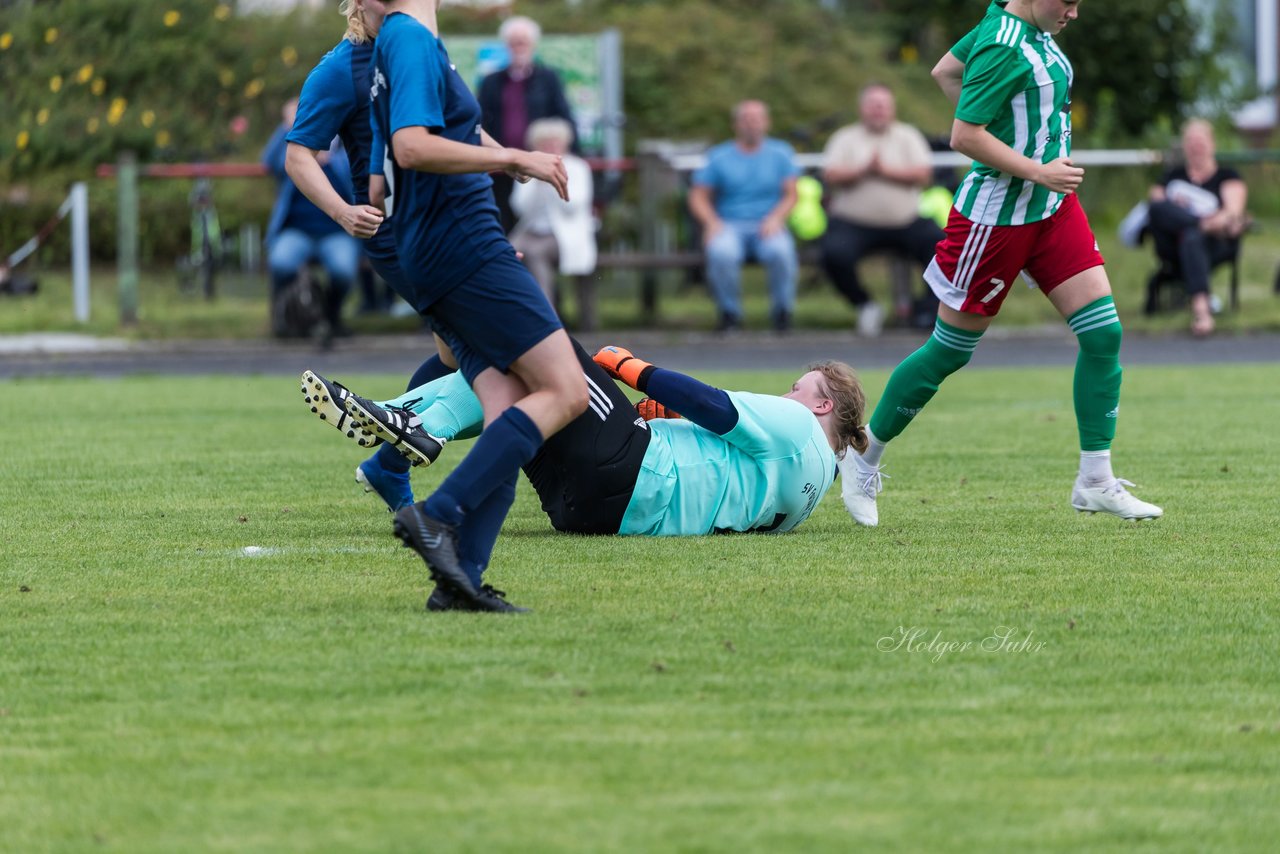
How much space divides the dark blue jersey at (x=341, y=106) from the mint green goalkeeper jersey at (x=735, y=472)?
1296mm

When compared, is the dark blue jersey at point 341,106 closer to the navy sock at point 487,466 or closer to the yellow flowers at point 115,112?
the navy sock at point 487,466

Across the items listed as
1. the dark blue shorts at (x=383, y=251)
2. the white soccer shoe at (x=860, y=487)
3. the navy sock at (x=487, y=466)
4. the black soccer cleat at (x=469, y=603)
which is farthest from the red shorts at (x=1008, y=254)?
the black soccer cleat at (x=469, y=603)

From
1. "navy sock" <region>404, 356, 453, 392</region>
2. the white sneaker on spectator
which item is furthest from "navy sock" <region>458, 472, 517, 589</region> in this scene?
the white sneaker on spectator

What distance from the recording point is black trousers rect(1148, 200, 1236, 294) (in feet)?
54.0

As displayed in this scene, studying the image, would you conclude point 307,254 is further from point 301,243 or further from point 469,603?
point 469,603

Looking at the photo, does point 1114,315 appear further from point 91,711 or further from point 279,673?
point 91,711

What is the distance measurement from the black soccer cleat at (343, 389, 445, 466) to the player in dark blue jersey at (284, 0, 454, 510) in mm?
91

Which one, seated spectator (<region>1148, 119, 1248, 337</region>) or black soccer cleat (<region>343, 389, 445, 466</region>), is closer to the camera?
black soccer cleat (<region>343, 389, 445, 466</region>)

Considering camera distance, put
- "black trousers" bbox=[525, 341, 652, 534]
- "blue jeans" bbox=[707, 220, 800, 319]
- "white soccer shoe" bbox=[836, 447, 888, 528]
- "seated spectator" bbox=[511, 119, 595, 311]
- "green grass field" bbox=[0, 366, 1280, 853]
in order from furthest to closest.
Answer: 1. "blue jeans" bbox=[707, 220, 800, 319]
2. "seated spectator" bbox=[511, 119, 595, 311]
3. "white soccer shoe" bbox=[836, 447, 888, 528]
4. "black trousers" bbox=[525, 341, 652, 534]
5. "green grass field" bbox=[0, 366, 1280, 853]

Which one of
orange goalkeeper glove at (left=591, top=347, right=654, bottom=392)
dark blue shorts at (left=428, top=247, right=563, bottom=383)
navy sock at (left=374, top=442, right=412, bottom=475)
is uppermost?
dark blue shorts at (left=428, top=247, right=563, bottom=383)

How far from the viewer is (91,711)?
13.3 ft

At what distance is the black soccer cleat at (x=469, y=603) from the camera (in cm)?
496

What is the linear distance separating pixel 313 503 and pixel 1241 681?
3.93m

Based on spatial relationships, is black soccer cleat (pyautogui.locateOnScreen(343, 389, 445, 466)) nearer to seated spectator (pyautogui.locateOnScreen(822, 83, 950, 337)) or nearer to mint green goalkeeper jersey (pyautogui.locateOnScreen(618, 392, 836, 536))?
mint green goalkeeper jersey (pyautogui.locateOnScreen(618, 392, 836, 536))
